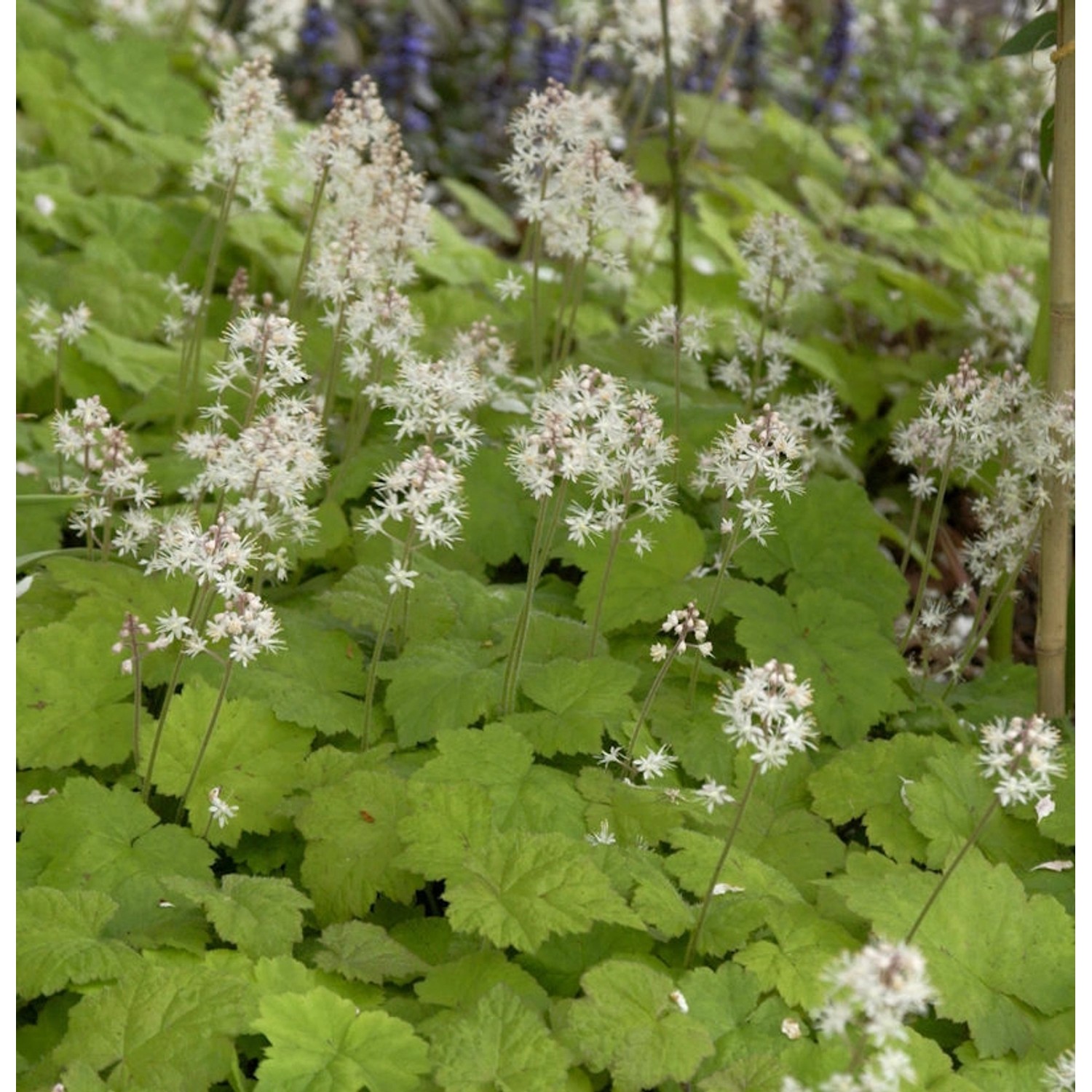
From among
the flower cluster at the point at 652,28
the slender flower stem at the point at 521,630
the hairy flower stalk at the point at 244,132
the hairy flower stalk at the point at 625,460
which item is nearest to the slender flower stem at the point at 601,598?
the hairy flower stalk at the point at 625,460

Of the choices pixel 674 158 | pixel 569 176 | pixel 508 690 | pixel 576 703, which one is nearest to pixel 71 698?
pixel 508 690

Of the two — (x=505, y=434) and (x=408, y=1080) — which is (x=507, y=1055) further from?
(x=505, y=434)

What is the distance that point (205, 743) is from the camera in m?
2.16

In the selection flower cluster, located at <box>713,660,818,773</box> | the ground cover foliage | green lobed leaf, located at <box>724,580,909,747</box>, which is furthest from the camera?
green lobed leaf, located at <box>724,580,909,747</box>

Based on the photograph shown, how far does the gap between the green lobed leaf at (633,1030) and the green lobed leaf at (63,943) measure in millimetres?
609

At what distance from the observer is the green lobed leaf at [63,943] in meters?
1.87

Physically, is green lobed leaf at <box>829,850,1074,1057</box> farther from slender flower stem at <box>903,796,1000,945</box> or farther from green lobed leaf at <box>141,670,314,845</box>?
green lobed leaf at <box>141,670,314,845</box>

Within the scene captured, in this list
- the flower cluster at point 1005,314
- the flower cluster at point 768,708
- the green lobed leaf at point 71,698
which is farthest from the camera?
the flower cluster at point 1005,314

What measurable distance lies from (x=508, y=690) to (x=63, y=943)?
0.83 m

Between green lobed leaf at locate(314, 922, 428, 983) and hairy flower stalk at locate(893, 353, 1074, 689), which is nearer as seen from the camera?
green lobed leaf at locate(314, 922, 428, 983)

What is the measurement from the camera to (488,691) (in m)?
2.40

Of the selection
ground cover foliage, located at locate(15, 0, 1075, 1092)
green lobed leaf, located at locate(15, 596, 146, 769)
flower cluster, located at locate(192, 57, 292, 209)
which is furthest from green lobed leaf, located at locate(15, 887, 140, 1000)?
flower cluster, located at locate(192, 57, 292, 209)

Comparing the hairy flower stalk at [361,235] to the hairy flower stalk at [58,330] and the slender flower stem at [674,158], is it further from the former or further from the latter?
the slender flower stem at [674,158]

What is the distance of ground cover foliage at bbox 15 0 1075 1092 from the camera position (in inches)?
72.9
